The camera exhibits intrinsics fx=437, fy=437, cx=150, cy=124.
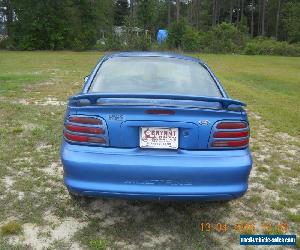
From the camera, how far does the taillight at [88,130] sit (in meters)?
3.54

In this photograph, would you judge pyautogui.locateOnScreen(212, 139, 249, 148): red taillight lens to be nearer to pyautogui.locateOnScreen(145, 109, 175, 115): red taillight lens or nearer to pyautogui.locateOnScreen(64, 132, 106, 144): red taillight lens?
pyautogui.locateOnScreen(145, 109, 175, 115): red taillight lens

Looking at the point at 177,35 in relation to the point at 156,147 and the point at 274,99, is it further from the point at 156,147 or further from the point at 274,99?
the point at 156,147

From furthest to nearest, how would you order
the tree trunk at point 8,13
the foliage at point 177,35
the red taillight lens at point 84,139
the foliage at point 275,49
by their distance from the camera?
1. the tree trunk at point 8,13
2. the foliage at point 275,49
3. the foliage at point 177,35
4. the red taillight lens at point 84,139

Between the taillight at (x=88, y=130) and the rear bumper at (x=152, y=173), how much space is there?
0.07 meters

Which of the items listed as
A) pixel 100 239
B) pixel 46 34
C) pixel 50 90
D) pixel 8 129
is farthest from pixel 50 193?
pixel 46 34

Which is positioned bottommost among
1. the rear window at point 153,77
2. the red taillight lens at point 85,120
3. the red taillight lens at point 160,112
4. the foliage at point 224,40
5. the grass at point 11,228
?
the foliage at point 224,40

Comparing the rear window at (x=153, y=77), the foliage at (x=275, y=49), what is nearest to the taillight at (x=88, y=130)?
the rear window at (x=153, y=77)

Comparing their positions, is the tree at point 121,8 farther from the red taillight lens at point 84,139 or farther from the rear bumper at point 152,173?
the rear bumper at point 152,173

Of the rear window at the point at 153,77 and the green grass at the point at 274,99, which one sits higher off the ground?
the rear window at the point at 153,77

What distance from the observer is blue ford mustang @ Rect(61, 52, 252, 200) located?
347cm

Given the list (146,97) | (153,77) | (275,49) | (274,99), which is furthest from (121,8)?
(146,97)

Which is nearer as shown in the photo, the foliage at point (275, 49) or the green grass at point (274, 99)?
the green grass at point (274, 99)

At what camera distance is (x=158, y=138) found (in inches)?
139

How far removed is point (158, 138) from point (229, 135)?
0.60 meters
